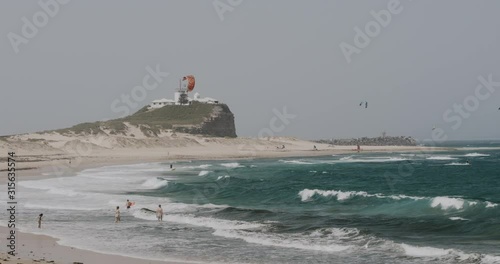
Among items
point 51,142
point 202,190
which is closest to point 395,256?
point 202,190

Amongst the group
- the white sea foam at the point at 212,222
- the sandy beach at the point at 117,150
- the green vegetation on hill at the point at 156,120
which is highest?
the green vegetation on hill at the point at 156,120

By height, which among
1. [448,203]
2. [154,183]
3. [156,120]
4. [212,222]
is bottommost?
[212,222]

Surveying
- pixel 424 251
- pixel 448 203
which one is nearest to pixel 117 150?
pixel 448 203

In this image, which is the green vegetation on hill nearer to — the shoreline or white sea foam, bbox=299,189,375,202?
white sea foam, bbox=299,189,375,202

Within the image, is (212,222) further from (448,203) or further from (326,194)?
(326,194)

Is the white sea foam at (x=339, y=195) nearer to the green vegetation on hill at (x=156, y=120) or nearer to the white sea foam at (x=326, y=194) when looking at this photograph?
the white sea foam at (x=326, y=194)

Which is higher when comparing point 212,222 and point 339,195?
point 339,195

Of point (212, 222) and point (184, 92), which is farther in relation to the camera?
point (184, 92)

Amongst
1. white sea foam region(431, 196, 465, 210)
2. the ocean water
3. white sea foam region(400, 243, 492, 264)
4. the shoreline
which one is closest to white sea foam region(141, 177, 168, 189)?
the ocean water

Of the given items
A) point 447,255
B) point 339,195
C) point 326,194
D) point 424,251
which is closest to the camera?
point 447,255

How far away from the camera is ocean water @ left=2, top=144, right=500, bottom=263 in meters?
24.0

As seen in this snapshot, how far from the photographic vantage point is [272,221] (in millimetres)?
32812

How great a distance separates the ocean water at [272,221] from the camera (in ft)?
78.9

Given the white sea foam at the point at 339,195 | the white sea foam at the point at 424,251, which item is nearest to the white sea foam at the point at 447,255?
the white sea foam at the point at 424,251
